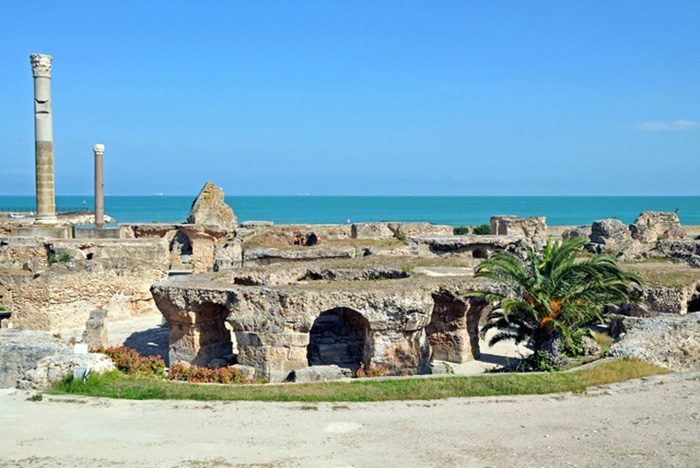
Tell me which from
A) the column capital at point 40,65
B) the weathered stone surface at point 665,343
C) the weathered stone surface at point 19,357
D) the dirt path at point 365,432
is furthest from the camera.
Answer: the column capital at point 40,65

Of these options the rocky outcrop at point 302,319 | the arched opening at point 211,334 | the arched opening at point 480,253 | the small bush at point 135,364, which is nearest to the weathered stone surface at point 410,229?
the arched opening at point 480,253

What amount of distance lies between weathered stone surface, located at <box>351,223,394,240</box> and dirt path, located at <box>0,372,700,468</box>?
64.3 ft

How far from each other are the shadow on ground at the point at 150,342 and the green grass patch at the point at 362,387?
475 cm

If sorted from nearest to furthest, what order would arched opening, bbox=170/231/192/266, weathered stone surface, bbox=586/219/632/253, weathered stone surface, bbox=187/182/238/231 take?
weathered stone surface, bbox=586/219/632/253, weathered stone surface, bbox=187/182/238/231, arched opening, bbox=170/231/192/266

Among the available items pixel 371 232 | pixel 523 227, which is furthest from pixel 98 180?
pixel 523 227

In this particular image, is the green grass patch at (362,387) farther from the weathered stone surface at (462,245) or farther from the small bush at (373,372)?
the weathered stone surface at (462,245)

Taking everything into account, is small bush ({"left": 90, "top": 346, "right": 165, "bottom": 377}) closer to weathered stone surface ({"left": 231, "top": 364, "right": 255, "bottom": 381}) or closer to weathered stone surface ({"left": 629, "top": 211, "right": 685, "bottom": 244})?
weathered stone surface ({"left": 231, "top": 364, "right": 255, "bottom": 381})

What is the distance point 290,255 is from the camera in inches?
851

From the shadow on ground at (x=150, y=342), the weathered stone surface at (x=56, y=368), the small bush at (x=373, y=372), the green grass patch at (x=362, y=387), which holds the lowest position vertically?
the shadow on ground at (x=150, y=342)

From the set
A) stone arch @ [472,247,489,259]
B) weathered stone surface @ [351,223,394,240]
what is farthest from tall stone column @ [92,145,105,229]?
stone arch @ [472,247,489,259]

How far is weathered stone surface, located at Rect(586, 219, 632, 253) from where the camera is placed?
2719 cm

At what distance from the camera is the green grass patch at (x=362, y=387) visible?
1074 cm

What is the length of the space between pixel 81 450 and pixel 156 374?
4.21 meters

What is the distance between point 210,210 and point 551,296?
23.9 meters
